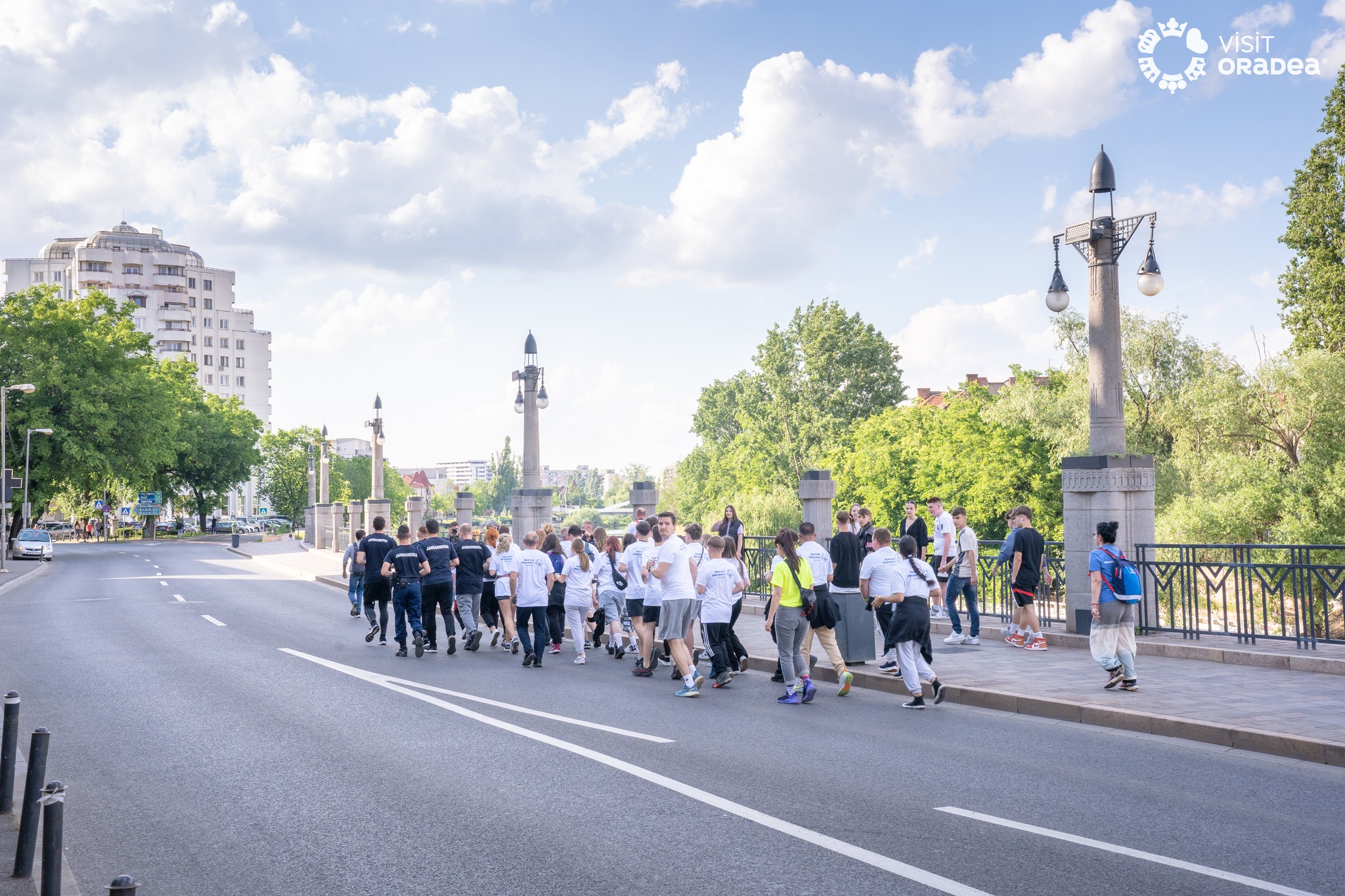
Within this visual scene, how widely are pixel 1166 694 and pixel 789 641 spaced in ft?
11.9

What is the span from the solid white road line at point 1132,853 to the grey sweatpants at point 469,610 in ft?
32.2

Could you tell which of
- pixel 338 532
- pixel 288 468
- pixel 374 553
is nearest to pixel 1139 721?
pixel 374 553

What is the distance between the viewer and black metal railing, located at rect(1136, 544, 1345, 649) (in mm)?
11945

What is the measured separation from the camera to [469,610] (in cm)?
1524

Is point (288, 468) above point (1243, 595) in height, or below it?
above

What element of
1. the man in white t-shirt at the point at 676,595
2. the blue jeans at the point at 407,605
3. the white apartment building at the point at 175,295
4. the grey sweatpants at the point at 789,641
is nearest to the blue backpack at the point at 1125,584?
the grey sweatpants at the point at 789,641

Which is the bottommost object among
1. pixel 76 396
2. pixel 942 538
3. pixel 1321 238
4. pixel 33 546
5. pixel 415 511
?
pixel 33 546

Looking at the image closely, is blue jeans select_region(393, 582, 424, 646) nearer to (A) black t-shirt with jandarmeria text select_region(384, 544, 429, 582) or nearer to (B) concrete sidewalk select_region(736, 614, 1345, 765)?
(A) black t-shirt with jandarmeria text select_region(384, 544, 429, 582)

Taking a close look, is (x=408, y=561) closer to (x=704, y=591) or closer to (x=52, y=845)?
(x=704, y=591)

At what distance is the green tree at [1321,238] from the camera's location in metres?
37.4

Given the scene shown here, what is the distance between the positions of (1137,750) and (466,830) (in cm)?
534

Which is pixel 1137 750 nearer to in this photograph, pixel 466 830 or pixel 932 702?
pixel 932 702

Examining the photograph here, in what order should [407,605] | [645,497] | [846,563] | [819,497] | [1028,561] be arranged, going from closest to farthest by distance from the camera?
[846,563] → [1028,561] → [407,605] → [819,497] → [645,497]

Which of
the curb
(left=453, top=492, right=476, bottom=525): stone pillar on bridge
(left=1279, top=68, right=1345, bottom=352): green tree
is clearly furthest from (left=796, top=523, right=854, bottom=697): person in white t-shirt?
(left=1279, top=68, right=1345, bottom=352): green tree
